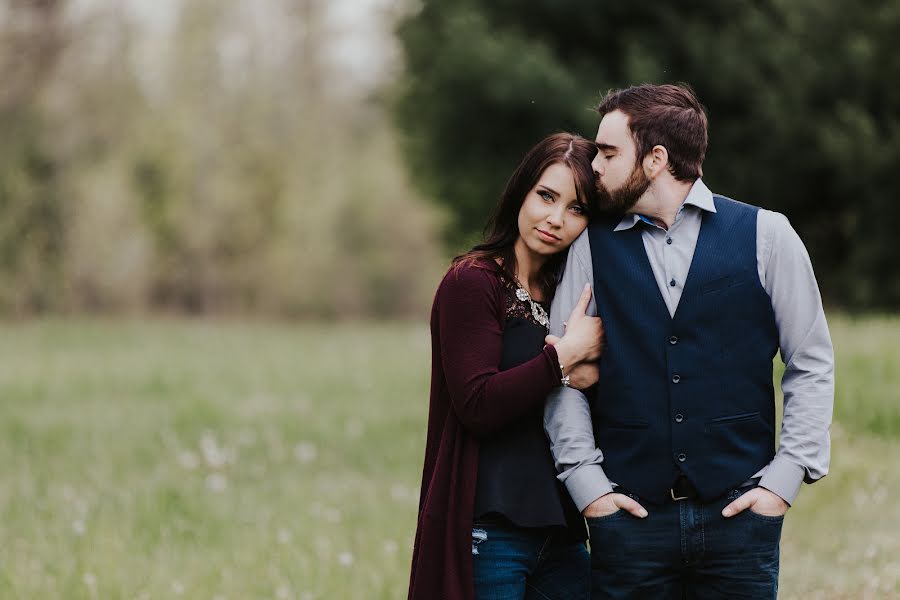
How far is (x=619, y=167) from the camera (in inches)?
125

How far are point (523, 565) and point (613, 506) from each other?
31cm

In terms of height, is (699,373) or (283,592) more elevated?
(699,373)

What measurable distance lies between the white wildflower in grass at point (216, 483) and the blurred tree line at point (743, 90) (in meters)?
8.92

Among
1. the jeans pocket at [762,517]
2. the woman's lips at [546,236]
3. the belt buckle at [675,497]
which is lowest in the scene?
the jeans pocket at [762,517]

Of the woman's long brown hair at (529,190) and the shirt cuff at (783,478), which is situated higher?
the woman's long brown hair at (529,190)

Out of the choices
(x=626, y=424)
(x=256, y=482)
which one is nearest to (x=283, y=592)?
(x=626, y=424)

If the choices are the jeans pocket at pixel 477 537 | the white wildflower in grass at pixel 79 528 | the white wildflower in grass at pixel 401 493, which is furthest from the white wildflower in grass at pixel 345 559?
the jeans pocket at pixel 477 537

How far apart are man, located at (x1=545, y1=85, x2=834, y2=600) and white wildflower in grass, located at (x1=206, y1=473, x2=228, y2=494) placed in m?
5.04

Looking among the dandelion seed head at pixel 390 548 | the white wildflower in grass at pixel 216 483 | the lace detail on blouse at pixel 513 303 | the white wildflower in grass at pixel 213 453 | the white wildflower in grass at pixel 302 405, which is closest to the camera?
the lace detail on blouse at pixel 513 303

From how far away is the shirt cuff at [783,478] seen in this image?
3.03 meters

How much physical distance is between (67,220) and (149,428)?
61.3 feet

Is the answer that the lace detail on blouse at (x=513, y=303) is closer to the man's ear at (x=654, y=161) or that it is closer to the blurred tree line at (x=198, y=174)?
the man's ear at (x=654, y=161)

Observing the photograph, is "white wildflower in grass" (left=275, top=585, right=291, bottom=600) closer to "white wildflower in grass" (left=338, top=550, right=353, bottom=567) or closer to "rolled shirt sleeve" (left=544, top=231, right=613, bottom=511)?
"white wildflower in grass" (left=338, top=550, right=353, bottom=567)

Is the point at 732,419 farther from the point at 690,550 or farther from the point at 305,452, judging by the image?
the point at 305,452
